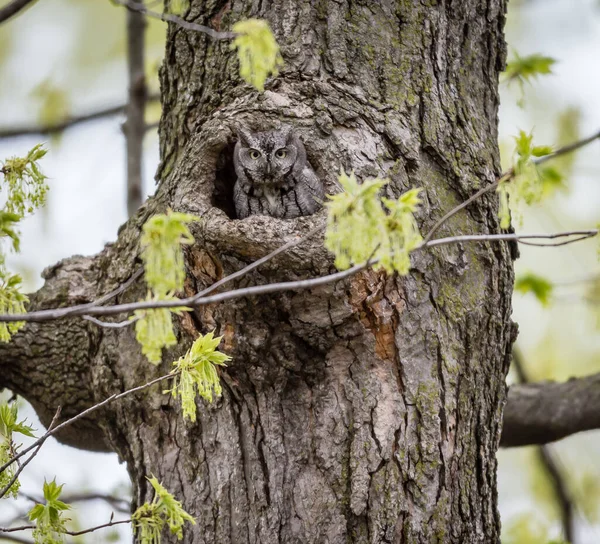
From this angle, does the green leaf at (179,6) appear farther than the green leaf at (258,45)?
Yes

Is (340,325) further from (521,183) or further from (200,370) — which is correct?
(521,183)

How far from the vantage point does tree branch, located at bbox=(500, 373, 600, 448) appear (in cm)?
315

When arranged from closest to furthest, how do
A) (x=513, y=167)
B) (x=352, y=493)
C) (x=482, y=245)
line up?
(x=513, y=167) → (x=352, y=493) → (x=482, y=245)

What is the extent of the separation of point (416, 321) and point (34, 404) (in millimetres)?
1540

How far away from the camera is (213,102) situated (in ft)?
7.89

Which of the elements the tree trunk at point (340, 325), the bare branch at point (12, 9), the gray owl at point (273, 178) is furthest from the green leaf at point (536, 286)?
the bare branch at point (12, 9)

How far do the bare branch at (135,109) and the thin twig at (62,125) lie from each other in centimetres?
12

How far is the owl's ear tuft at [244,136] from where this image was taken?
2.33 m

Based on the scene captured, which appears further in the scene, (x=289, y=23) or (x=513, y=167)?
(x=289, y=23)

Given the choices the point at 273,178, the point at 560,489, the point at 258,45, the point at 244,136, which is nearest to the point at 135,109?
the point at 273,178

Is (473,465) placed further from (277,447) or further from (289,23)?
(289,23)

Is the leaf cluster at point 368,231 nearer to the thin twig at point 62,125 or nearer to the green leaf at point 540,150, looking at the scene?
the green leaf at point 540,150

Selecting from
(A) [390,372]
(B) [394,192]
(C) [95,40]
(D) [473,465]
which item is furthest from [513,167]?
(C) [95,40]

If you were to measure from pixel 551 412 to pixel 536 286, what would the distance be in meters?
0.68
